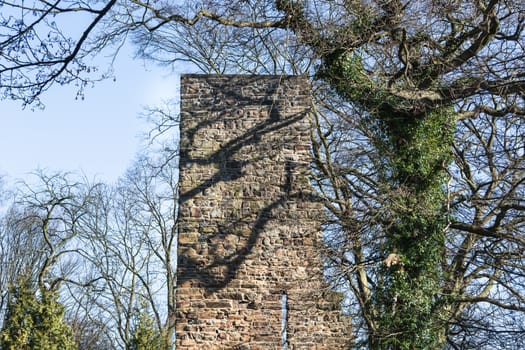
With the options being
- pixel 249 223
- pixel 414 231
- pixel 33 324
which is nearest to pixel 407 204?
pixel 414 231

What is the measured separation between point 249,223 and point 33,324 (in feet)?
22.9

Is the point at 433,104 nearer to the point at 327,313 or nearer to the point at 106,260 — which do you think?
the point at 327,313

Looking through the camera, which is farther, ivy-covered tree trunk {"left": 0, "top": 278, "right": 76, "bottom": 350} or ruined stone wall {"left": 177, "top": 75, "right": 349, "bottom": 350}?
ivy-covered tree trunk {"left": 0, "top": 278, "right": 76, "bottom": 350}

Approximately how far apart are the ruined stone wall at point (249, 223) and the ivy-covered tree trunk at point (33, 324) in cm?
610

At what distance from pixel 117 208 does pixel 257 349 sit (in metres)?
10.3

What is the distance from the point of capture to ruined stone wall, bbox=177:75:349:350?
10117mm

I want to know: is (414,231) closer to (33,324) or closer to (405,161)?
(405,161)

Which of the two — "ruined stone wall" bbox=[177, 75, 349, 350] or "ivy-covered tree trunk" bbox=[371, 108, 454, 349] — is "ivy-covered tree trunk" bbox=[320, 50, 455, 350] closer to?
"ivy-covered tree trunk" bbox=[371, 108, 454, 349]

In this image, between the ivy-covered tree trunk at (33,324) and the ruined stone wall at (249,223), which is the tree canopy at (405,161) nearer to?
the ruined stone wall at (249,223)

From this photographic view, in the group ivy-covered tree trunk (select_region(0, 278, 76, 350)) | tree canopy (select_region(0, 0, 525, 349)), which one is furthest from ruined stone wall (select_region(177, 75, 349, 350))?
ivy-covered tree trunk (select_region(0, 278, 76, 350))

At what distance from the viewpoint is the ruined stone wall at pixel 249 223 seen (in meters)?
10.1

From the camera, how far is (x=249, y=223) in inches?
415

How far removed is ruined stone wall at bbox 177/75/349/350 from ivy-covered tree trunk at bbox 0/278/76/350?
610 centimetres

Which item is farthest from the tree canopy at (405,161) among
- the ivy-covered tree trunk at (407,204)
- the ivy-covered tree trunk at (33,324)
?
the ivy-covered tree trunk at (33,324)
